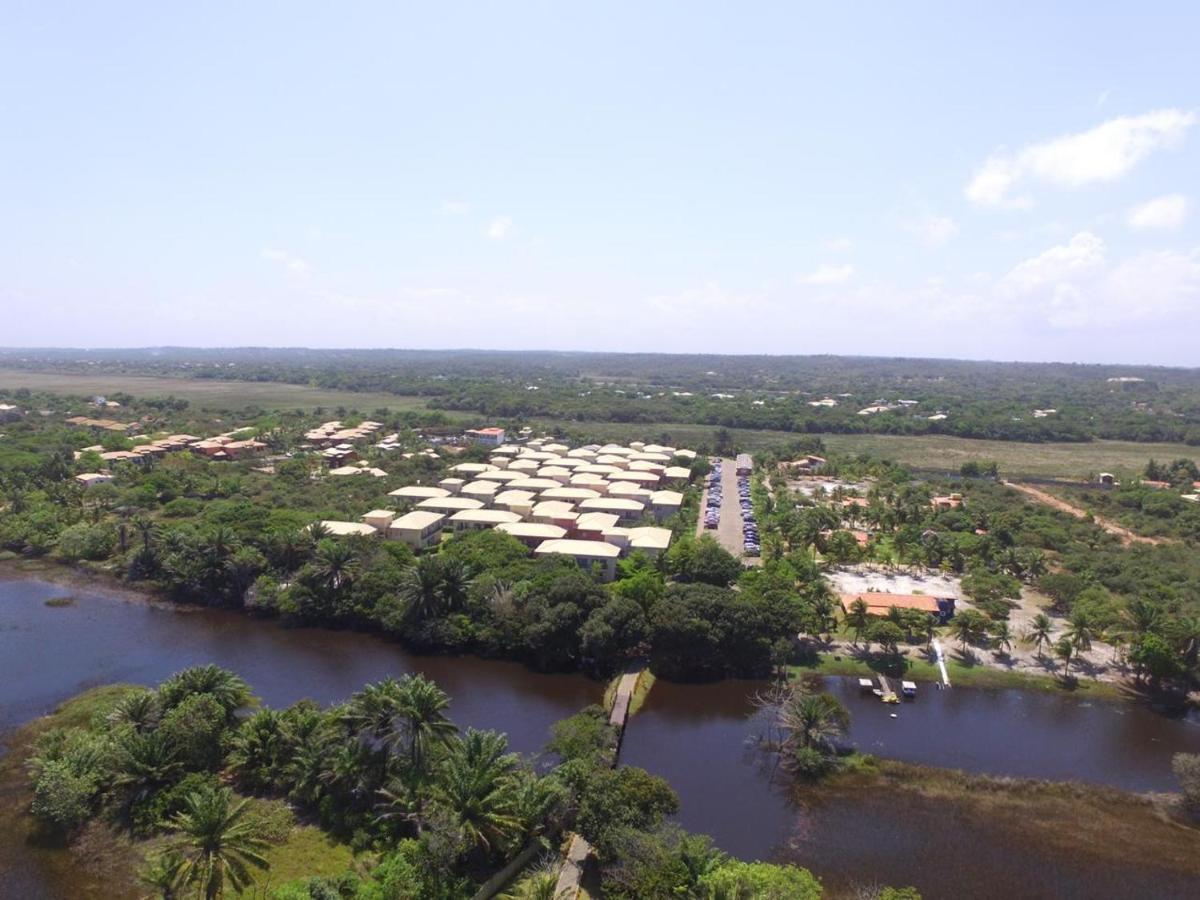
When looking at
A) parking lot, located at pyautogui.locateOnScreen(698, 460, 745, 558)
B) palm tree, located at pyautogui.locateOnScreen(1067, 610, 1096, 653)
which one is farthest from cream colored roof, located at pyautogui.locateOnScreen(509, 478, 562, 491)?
palm tree, located at pyautogui.locateOnScreen(1067, 610, 1096, 653)

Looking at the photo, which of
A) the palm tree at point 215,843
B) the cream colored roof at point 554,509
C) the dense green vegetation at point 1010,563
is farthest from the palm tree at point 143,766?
→ the cream colored roof at point 554,509

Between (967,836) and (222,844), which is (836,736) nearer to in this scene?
(967,836)

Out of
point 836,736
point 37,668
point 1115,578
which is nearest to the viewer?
point 836,736

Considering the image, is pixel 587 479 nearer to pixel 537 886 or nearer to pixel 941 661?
pixel 941 661

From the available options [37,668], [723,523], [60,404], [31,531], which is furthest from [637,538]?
[60,404]

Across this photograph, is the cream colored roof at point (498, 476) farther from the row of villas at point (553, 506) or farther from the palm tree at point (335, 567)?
the palm tree at point (335, 567)

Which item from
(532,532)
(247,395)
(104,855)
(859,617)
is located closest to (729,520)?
(532,532)
